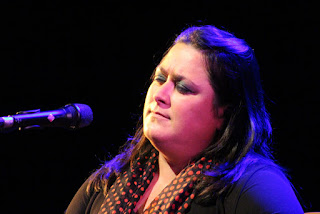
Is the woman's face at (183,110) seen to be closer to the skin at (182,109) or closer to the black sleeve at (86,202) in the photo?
the skin at (182,109)

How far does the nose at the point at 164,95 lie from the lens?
5.95 ft

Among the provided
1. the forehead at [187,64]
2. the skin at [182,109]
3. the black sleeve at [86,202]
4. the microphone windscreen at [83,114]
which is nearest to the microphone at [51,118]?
the microphone windscreen at [83,114]

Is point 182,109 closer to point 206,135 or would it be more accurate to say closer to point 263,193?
point 206,135

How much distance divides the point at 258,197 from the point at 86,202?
959mm

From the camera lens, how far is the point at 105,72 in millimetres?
3098

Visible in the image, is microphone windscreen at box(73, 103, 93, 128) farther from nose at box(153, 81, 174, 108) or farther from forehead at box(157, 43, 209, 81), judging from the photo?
forehead at box(157, 43, 209, 81)

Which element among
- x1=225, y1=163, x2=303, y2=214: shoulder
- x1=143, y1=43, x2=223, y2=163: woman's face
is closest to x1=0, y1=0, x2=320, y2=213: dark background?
x1=143, y1=43, x2=223, y2=163: woman's face

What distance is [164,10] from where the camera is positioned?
10.0 ft

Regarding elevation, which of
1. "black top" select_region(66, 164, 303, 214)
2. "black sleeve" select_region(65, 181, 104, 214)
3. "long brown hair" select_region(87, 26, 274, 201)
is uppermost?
"long brown hair" select_region(87, 26, 274, 201)

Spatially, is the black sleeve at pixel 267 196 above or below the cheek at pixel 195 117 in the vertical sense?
below

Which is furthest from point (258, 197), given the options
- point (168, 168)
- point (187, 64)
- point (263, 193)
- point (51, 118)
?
point (51, 118)

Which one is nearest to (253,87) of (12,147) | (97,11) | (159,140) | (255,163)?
(255,163)

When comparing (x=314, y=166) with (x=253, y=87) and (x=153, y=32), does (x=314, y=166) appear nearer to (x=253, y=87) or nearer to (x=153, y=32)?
(x=253, y=87)

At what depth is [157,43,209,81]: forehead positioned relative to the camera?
1826mm
